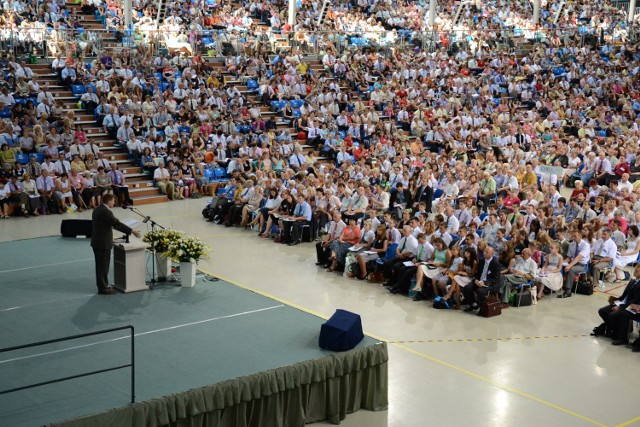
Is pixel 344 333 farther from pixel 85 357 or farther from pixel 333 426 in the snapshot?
pixel 85 357

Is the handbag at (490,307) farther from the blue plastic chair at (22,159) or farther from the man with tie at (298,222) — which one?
the blue plastic chair at (22,159)

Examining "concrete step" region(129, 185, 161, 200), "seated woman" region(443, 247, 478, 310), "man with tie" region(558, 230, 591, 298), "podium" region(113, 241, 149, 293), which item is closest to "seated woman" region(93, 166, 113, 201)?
"concrete step" region(129, 185, 161, 200)

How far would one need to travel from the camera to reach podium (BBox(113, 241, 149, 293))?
1168cm

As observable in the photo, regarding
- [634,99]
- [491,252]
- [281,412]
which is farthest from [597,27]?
[281,412]

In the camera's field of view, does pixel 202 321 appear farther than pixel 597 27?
No

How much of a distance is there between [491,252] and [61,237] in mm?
7993

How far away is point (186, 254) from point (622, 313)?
20.2 ft

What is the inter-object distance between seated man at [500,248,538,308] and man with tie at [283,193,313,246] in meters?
5.16

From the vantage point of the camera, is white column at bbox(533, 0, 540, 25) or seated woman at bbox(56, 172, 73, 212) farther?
white column at bbox(533, 0, 540, 25)

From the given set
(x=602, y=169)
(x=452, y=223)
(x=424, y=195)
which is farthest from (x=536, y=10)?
(x=452, y=223)

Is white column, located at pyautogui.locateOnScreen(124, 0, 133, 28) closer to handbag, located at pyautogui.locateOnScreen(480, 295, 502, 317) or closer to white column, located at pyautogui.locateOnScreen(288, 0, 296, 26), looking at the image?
white column, located at pyautogui.locateOnScreen(288, 0, 296, 26)

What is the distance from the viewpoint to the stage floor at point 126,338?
26.9ft

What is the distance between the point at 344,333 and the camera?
9250 mm

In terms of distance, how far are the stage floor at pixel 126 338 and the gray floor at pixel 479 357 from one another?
1.13m
